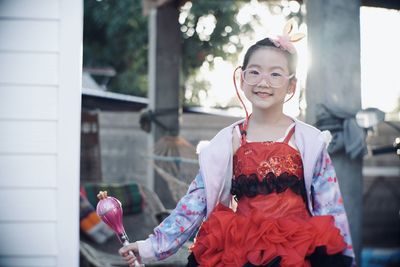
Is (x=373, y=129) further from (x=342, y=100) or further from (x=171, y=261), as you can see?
(x=171, y=261)

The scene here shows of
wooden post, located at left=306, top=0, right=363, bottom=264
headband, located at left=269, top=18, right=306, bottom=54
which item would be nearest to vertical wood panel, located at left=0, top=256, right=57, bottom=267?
headband, located at left=269, top=18, right=306, bottom=54

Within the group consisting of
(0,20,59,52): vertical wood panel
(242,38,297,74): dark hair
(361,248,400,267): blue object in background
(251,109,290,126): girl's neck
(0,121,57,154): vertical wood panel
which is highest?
(0,20,59,52): vertical wood panel

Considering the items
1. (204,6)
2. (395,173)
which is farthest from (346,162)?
(204,6)

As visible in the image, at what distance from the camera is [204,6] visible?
11.6 metres

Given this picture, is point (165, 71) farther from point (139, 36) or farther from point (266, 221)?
point (139, 36)

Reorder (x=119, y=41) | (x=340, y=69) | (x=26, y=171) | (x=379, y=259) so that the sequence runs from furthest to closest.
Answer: (x=119, y=41), (x=379, y=259), (x=340, y=69), (x=26, y=171)

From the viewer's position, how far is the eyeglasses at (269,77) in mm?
2635

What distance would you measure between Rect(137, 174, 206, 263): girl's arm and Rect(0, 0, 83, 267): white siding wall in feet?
1.14

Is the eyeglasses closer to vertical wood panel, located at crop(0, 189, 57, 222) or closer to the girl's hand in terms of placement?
the girl's hand

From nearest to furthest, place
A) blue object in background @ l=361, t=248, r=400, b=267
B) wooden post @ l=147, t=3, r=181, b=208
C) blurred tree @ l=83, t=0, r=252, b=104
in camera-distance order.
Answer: blue object in background @ l=361, t=248, r=400, b=267
wooden post @ l=147, t=3, r=181, b=208
blurred tree @ l=83, t=0, r=252, b=104

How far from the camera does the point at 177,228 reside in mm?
2609

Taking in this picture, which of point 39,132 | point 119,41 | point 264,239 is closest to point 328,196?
point 264,239

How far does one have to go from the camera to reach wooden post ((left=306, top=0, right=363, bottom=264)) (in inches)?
132

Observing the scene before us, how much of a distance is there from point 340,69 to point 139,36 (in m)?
9.53
